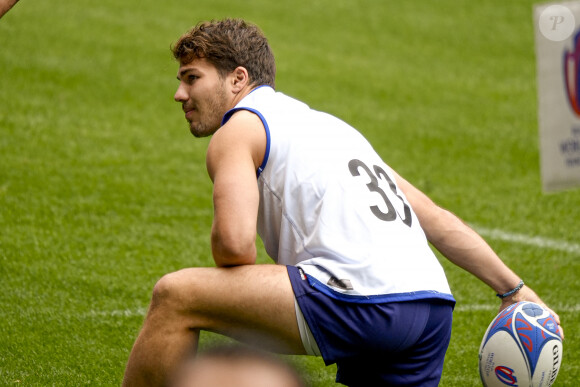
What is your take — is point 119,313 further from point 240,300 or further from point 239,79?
point 240,300

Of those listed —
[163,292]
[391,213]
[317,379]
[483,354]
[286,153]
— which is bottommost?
[317,379]

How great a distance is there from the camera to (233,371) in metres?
3.34

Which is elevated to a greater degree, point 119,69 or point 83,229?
point 119,69

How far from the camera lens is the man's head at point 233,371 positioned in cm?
330

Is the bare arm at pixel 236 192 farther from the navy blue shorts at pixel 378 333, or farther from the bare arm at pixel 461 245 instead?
the bare arm at pixel 461 245

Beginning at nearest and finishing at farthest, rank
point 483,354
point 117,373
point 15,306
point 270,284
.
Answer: point 270,284, point 483,354, point 117,373, point 15,306

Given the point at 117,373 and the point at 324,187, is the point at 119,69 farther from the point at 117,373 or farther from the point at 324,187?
the point at 324,187

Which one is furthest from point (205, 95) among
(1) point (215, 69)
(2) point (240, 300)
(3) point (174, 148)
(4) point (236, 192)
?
(3) point (174, 148)

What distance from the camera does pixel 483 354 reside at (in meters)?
4.10

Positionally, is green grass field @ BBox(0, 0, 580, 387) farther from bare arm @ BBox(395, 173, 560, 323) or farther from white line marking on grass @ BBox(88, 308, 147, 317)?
bare arm @ BBox(395, 173, 560, 323)

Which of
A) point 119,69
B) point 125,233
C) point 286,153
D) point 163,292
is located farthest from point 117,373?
point 119,69

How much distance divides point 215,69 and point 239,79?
4.4 inches

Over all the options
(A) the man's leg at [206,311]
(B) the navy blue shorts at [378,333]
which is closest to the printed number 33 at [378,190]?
(B) the navy blue shorts at [378,333]

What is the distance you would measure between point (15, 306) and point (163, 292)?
237cm
